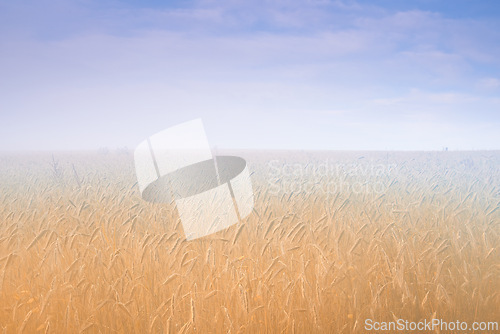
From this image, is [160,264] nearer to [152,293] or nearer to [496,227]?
[152,293]

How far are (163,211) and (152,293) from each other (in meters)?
2.94

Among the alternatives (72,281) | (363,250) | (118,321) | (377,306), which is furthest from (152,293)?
(363,250)

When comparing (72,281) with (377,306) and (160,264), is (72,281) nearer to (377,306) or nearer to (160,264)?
(160,264)

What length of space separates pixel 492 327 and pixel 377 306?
0.76 metres

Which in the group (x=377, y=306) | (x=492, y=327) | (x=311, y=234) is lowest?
(x=492, y=327)

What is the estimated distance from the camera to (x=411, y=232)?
3.76 metres

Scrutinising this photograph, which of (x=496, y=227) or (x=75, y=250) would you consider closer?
(x=75, y=250)

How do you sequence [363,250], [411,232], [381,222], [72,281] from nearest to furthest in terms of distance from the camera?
[72,281] < [363,250] < [411,232] < [381,222]

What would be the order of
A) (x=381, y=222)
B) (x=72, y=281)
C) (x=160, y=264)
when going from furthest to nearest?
1. (x=381, y=222)
2. (x=160, y=264)
3. (x=72, y=281)

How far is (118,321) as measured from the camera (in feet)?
7.43

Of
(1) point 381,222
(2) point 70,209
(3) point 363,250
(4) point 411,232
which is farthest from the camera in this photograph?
(2) point 70,209

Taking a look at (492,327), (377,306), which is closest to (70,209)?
(377,306)

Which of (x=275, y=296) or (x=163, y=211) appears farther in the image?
(x=163, y=211)

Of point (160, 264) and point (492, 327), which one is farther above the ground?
point (160, 264)
